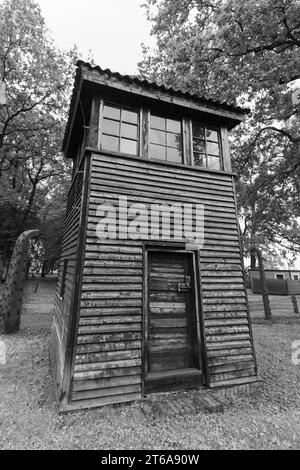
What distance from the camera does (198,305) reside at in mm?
4859

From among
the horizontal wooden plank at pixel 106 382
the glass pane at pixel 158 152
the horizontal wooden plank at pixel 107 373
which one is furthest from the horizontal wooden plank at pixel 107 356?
the glass pane at pixel 158 152

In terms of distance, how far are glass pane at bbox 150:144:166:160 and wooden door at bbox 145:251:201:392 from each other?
2.15 m

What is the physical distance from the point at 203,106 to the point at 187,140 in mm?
908

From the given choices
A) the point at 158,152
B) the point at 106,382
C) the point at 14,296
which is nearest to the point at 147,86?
the point at 158,152

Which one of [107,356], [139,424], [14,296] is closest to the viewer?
[139,424]

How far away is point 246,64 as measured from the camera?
375 inches

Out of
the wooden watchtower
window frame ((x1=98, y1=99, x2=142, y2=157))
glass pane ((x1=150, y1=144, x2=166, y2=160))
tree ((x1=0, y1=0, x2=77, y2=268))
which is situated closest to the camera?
the wooden watchtower

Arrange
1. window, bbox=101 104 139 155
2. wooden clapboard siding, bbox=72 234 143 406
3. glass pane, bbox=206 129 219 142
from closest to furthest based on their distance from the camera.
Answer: wooden clapboard siding, bbox=72 234 143 406 → window, bbox=101 104 139 155 → glass pane, bbox=206 129 219 142

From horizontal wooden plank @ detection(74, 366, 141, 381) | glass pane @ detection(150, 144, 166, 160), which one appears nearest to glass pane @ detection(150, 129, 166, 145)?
glass pane @ detection(150, 144, 166, 160)

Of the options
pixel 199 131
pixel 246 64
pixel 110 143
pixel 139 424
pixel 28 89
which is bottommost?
pixel 139 424

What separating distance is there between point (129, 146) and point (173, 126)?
130 cm

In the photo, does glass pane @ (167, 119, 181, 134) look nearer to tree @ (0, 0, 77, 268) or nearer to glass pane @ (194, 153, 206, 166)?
glass pane @ (194, 153, 206, 166)

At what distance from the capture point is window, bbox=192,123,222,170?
573 centimetres

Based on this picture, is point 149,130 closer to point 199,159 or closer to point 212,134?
point 199,159
